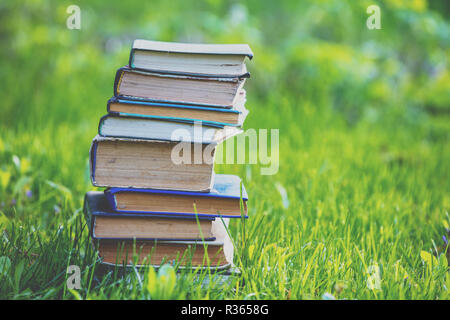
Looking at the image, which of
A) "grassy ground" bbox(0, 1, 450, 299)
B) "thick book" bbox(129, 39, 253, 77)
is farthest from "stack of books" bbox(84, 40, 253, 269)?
"grassy ground" bbox(0, 1, 450, 299)

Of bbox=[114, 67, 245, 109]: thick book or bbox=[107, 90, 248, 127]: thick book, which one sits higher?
bbox=[114, 67, 245, 109]: thick book

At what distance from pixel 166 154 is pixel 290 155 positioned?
1.70 metres

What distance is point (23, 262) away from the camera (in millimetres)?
1499

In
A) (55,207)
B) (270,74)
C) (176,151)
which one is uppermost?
(270,74)

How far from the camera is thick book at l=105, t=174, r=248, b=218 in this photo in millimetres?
1624

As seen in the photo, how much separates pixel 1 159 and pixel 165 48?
1.74 metres

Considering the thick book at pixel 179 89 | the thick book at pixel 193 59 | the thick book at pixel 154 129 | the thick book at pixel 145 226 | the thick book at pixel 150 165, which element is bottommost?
the thick book at pixel 145 226

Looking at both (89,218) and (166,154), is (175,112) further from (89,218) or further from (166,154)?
(89,218)

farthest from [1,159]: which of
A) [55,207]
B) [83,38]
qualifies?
[83,38]

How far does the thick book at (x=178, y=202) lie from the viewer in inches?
63.9

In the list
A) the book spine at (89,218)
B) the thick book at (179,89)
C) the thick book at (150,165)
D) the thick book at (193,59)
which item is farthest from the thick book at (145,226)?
the thick book at (193,59)

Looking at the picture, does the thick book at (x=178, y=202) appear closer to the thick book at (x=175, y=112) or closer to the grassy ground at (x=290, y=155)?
the grassy ground at (x=290, y=155)

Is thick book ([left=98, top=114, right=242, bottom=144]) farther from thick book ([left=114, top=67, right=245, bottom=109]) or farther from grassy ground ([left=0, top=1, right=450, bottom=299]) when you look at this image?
grassy ground ([left=0, top=1, right=450, bottom=299])
